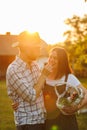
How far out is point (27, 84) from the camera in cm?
583

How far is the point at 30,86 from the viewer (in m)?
5.81

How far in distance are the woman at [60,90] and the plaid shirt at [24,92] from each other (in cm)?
37

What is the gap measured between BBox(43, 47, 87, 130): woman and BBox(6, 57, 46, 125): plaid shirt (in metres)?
0.37

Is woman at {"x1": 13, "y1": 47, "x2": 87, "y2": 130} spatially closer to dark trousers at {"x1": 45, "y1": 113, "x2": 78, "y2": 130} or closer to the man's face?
dark trousers at {"x1": 45, "y1": 113, "x2": 78, "y2": 130}

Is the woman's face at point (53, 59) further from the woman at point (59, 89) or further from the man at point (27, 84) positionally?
the man at point (27, 84)

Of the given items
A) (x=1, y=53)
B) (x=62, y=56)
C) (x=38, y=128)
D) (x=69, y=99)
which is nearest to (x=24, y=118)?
(x=38, y=128)

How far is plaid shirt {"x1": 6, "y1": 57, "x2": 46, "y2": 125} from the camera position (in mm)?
5855

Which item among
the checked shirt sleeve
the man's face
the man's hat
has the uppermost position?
the man's hat

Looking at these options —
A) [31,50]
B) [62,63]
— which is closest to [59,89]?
[62,63]

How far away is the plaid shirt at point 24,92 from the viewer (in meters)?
5.86

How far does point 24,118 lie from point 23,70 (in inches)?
21.2

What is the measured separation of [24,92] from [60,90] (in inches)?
32.7

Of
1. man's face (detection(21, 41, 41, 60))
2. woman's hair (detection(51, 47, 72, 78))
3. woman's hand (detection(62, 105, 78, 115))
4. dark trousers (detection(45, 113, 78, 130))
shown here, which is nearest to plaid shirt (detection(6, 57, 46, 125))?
man's face (detection(21, 41, 41, 60))

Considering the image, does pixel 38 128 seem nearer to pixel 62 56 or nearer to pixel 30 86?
pixel 30 86
